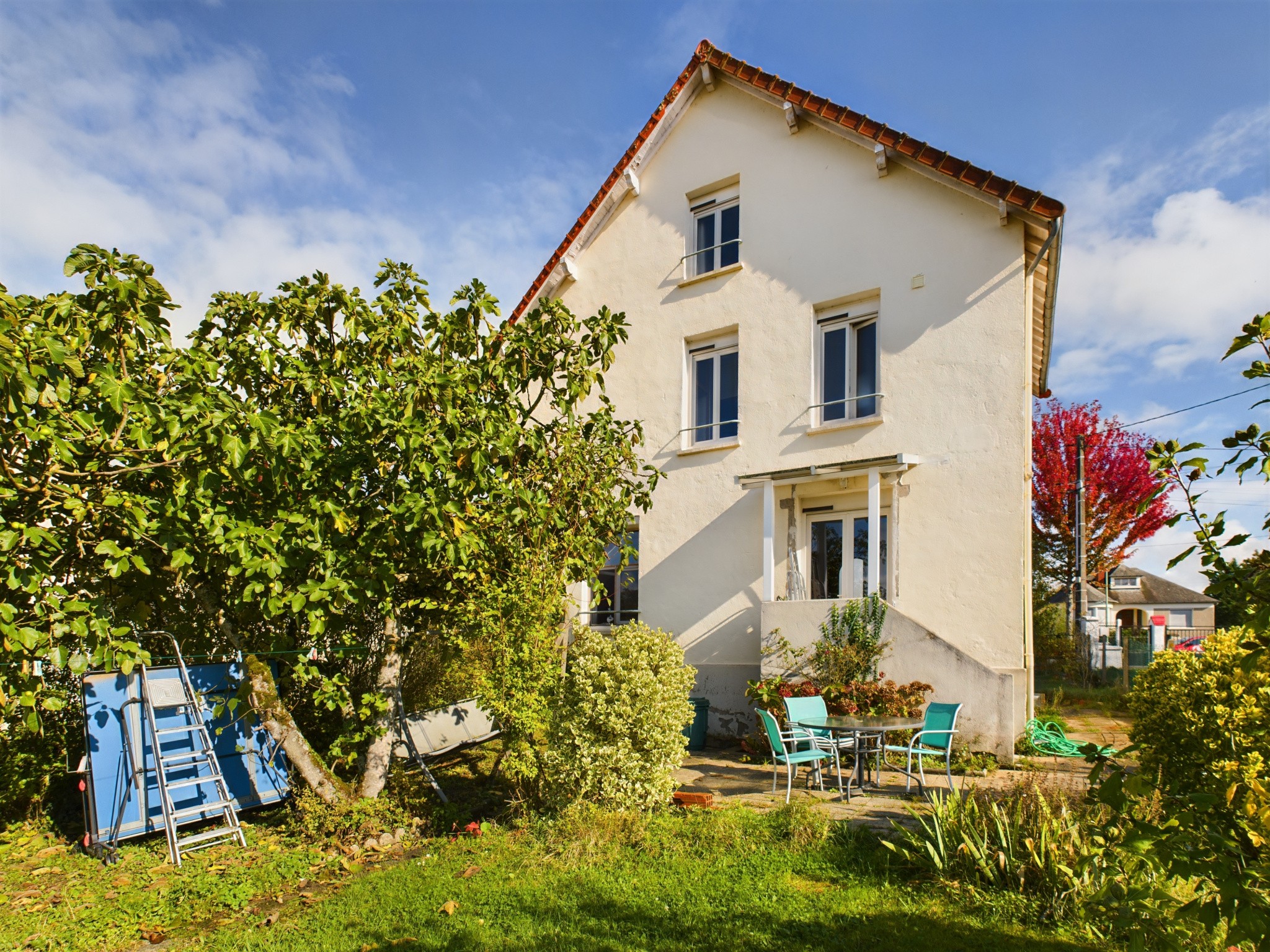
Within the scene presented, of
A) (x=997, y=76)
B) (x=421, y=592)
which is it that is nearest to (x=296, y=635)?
(x=421, y=592)

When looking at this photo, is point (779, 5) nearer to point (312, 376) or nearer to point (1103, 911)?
point (312, 376)

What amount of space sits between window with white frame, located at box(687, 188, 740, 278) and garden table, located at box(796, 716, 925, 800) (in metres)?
8.21

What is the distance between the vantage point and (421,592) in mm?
8141

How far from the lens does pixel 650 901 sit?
17.3 ft

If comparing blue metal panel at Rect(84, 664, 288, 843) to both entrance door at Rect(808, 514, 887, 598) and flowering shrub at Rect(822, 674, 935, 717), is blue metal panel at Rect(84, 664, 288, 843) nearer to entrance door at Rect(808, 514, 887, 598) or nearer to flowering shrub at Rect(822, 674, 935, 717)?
flowering shrub at Rect(822, 674, 935, 717)

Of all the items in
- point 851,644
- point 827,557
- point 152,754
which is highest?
point 827,557

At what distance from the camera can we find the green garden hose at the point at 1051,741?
991cm

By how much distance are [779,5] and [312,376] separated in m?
6.07

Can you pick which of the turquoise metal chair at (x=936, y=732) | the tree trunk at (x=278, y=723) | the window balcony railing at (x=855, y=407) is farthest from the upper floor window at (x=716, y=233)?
the tree trunk at (x=278, y=723)

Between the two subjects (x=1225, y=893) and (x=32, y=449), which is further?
(x=32, y=449)

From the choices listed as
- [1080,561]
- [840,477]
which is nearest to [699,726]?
[840,477]

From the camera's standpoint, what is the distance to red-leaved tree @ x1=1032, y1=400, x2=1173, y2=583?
72.2 ft

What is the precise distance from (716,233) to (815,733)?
9.03 metres

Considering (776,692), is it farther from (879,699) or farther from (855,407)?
(855,407)
